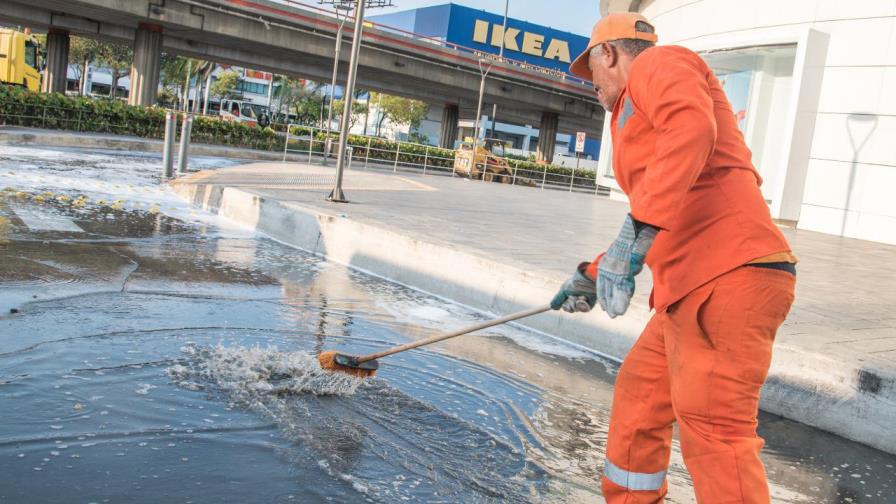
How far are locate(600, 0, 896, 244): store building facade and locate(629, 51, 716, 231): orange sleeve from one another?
13.8m

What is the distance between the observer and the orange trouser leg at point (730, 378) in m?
2.42

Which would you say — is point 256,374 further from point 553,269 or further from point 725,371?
point 553,269

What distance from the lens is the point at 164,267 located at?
22.7 feet

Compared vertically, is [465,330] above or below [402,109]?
below

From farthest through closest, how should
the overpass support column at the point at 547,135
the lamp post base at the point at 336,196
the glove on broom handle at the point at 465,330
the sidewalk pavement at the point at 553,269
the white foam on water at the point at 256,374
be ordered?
1. the overpass support column at the point at 547,135
2. the lamp post base at the point at 336,196
3. the sidewalk pavement at the point at 553,269
4. the white foam on water at the point at 256,374
5. the glove on broom handle at the point at 465,330

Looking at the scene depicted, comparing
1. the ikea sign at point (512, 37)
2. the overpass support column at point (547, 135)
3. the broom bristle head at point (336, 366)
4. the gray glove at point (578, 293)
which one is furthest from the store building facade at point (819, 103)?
the ikea sign at point (512, 37)

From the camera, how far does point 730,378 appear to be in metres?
2.43

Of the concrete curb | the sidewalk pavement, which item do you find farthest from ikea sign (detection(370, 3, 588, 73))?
the sidewalk pavement

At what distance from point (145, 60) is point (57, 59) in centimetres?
712

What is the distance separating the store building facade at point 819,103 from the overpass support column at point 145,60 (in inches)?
1117

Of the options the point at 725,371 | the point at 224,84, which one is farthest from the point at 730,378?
the point at 224,84

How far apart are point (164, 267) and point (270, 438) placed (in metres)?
3.88

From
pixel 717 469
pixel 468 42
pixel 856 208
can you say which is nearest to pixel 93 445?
pixel 717 469

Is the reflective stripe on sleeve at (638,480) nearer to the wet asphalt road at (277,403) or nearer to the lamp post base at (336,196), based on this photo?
the wet asphalt road at (277,403)
